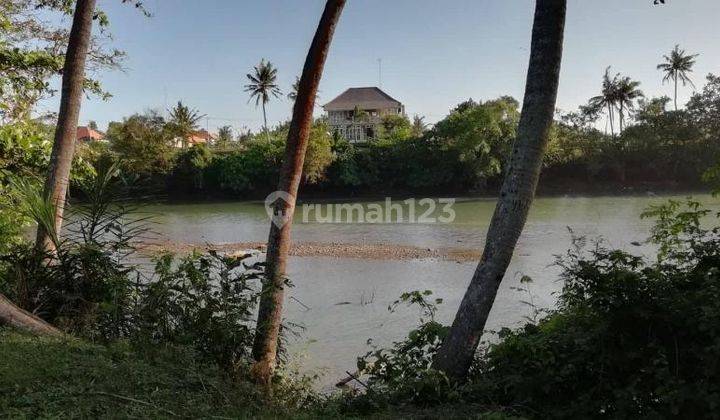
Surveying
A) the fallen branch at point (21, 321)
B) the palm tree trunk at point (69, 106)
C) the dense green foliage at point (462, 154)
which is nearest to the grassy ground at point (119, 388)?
the fallen branch at point (21, 321)

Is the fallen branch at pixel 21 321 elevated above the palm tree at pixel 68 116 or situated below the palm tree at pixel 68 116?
below

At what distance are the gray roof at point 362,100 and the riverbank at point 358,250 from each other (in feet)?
116

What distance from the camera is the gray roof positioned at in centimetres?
5247

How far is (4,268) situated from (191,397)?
284 cm

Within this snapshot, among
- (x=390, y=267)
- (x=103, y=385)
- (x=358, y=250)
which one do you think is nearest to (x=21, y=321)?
(x=103, y=385)

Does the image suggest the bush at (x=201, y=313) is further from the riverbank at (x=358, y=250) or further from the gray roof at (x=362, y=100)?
the gray roof at (x=362, y=100)

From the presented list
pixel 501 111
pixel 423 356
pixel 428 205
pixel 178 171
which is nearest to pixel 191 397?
pixel 423 356

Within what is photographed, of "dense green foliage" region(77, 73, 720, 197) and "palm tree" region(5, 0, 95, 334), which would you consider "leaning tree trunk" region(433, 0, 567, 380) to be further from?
"dense green foliage" region(77, 73, 720, 197)

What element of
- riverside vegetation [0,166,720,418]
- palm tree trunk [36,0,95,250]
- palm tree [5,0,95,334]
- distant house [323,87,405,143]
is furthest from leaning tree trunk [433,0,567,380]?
distant house [323,87,405,143]

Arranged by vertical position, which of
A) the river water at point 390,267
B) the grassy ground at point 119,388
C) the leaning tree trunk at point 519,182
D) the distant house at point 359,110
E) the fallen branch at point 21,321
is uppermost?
the distant house at point 359,110

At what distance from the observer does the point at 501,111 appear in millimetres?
34500

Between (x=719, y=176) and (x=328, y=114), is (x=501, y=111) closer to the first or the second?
(x=328, y=114)

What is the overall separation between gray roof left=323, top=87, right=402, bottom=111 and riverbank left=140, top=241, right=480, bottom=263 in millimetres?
35216

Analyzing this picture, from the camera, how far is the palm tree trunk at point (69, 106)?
5.09m
